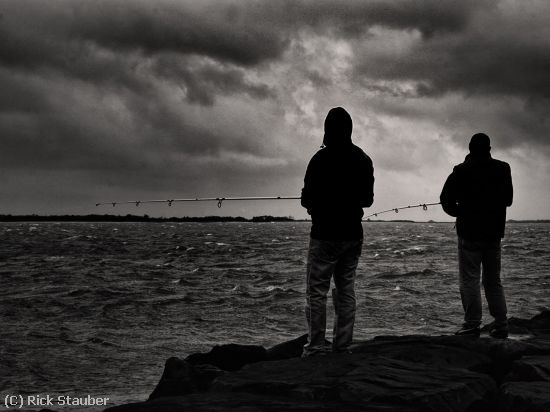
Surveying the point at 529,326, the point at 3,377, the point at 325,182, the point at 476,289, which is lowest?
the point at 3,377

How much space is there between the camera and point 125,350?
34.1 ft

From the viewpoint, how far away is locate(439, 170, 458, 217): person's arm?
20.5 feet

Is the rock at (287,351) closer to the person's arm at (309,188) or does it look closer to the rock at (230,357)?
the rock at (230,357)

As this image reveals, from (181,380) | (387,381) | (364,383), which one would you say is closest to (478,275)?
(387,381)

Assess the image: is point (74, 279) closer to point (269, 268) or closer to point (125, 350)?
point (269, 268)

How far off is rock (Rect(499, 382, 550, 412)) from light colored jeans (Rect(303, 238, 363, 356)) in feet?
4.53

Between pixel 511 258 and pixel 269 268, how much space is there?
13166mm

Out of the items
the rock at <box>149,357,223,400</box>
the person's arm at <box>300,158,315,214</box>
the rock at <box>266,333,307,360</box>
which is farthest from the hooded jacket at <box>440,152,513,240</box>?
the rock at <box>149,357,223,400</box>

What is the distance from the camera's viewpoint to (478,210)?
20.1ft

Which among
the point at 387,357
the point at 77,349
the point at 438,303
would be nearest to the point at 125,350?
the point at 77,349

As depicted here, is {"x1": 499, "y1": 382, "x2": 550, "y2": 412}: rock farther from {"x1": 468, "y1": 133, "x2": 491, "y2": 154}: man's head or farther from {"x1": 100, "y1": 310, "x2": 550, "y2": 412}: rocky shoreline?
{"x1": 468, "y1": 133, "x2": 491, "y2": 154}: man's head

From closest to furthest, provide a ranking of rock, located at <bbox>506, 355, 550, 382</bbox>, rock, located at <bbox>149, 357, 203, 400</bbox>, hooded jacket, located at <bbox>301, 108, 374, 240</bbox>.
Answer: rock, located at <bbox>506, 355, 550, 382</bbox>
hooded jacket, located at <bbox>301, 108, 374, 240</bbox>
rock, located at <bbox>149, 357, 203, 400</bbox>

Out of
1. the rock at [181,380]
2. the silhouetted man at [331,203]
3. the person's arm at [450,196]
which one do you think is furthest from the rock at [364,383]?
the person's arm at [450,196]

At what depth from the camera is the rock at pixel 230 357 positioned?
23.4 feet
